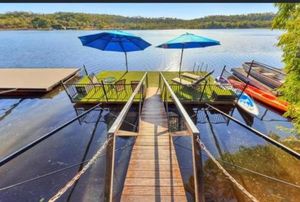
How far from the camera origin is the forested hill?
76.2 m

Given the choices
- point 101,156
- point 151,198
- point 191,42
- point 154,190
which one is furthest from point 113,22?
point 151,198

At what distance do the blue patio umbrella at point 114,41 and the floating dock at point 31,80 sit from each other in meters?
3.14

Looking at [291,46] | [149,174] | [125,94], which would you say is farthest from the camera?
[125,94]

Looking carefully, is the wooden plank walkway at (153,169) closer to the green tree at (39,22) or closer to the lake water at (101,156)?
the lake water at (101,156)

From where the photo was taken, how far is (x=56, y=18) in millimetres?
83875

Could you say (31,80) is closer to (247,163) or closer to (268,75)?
(247,163)

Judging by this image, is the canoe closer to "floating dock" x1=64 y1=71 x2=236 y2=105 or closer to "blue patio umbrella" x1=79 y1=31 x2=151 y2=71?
"floating dock" x1=64 y1=71 x2=236 y2=105

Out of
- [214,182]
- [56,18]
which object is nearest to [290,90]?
[214,182]

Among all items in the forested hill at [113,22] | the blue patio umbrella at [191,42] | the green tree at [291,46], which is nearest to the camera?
the green tree at [291,46]

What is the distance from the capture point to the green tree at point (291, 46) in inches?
193

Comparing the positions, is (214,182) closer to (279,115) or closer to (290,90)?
(290,90)

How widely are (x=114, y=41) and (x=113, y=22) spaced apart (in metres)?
78.9

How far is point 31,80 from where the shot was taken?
12.5 metres

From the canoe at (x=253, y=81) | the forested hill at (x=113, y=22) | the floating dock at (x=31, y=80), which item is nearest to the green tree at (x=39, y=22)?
the forested hill at (x=113, y=22)
